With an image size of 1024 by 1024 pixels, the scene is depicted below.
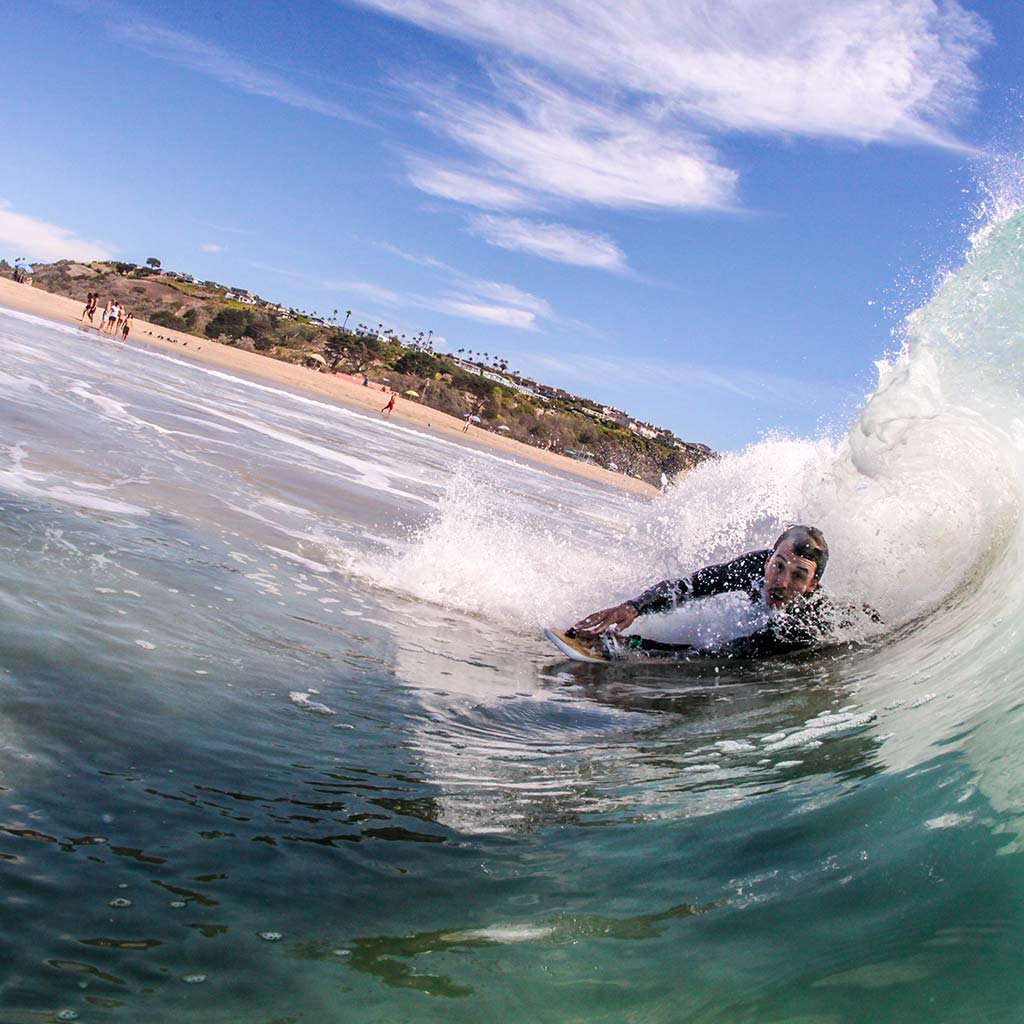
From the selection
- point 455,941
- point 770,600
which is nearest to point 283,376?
point 770,600

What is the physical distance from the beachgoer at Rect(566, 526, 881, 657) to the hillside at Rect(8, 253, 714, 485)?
78.9m

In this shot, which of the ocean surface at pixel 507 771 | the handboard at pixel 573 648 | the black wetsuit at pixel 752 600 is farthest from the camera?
the black wetsuit at pixel 752 600

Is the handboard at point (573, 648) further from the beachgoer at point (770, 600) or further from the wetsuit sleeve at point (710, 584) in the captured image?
the wetsuit sleeve at point (710, 584)

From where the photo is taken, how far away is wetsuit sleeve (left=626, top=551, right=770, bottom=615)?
7.33 m

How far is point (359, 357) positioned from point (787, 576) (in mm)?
90002

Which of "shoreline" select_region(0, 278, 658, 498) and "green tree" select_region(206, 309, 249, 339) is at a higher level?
"green tree" select_region(206, 309, 249, 339)

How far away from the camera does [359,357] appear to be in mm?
93875

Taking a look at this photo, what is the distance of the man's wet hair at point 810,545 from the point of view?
687 centimetres

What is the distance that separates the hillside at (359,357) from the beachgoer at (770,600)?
78926mm

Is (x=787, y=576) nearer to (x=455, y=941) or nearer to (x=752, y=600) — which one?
(x=752, y=600)

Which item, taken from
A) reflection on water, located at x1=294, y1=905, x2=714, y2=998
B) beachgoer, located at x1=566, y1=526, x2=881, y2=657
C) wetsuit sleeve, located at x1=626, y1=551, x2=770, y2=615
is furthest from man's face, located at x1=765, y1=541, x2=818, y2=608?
reflection on water, located at x1=294, y1=905, x2=714, y2=998

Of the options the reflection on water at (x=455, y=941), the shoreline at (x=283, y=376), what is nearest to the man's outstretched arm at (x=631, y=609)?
the reflection on water at (x=455, y=941)

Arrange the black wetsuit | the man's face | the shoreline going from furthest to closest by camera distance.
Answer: the shoreline → the black wetsuit → the man's face

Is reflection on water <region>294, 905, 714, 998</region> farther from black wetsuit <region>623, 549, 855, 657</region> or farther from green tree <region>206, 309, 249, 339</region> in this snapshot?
green tree <region>206, 309, 249, 339</region>
